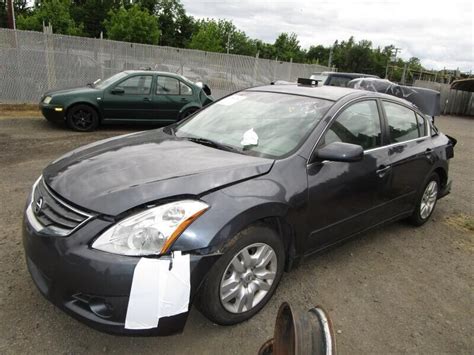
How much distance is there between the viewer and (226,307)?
8.41ft

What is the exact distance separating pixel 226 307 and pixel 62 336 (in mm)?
1046

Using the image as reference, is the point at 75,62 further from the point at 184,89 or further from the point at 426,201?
the point at 426,201

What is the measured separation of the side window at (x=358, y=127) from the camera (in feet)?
10.9

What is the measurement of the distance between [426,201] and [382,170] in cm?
144

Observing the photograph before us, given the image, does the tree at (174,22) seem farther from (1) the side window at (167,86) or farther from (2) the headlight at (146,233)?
(2) the headlight at (146,233)

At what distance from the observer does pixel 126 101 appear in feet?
30.2

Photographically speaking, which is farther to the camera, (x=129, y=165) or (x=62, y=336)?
(x=129, y=165)

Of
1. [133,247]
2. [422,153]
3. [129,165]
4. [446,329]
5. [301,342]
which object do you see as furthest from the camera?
[422,153]

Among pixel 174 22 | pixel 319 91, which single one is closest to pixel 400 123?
pixel 319 91

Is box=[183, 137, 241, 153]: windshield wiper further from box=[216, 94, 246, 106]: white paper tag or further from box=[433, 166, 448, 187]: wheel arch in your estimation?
box=[433, 166, 448, 187]: wheel arch

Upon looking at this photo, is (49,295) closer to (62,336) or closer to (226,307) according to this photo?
(62,336)

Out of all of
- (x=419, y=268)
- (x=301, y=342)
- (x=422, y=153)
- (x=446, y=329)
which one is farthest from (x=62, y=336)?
(x=422, y=153)

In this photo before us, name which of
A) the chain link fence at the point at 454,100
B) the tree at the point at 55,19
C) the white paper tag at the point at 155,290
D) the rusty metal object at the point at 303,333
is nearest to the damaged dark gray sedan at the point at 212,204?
the white paper tag at the point at 155,290

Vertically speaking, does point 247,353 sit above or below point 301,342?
below
